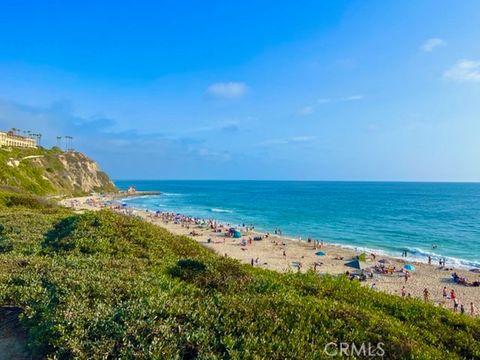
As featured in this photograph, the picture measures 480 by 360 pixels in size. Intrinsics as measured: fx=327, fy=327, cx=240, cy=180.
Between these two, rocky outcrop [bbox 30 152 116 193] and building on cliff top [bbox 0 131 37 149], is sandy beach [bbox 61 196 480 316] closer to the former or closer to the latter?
rocky outcrop [bbox 30 152 116 193]

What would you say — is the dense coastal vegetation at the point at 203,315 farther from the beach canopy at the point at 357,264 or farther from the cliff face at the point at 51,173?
the cliff face at the point at 51,173

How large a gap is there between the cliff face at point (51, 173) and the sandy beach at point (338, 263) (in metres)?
32.9

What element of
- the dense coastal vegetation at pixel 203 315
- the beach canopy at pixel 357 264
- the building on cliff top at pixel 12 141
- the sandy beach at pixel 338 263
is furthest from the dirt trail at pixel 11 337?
the building on cliff top at pixel 12 141

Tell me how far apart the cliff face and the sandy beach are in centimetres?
3286

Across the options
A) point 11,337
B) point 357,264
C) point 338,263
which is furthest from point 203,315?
point 338,263

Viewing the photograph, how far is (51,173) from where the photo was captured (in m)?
79.6

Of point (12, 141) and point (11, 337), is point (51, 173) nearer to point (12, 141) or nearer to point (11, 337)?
point (12, 141)

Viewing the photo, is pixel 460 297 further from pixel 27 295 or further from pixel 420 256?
pixel 27 295

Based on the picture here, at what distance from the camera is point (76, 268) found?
689 cm

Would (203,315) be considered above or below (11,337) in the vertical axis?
above

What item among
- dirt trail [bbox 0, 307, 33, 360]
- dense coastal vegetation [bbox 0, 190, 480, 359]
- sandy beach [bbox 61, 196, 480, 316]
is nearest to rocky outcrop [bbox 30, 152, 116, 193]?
sandy beach [bbox 61, 196, 480, 316]

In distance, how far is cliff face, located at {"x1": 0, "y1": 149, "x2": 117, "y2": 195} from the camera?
57162 millimetres

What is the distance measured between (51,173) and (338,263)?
74.0 m

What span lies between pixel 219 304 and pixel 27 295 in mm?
3294
